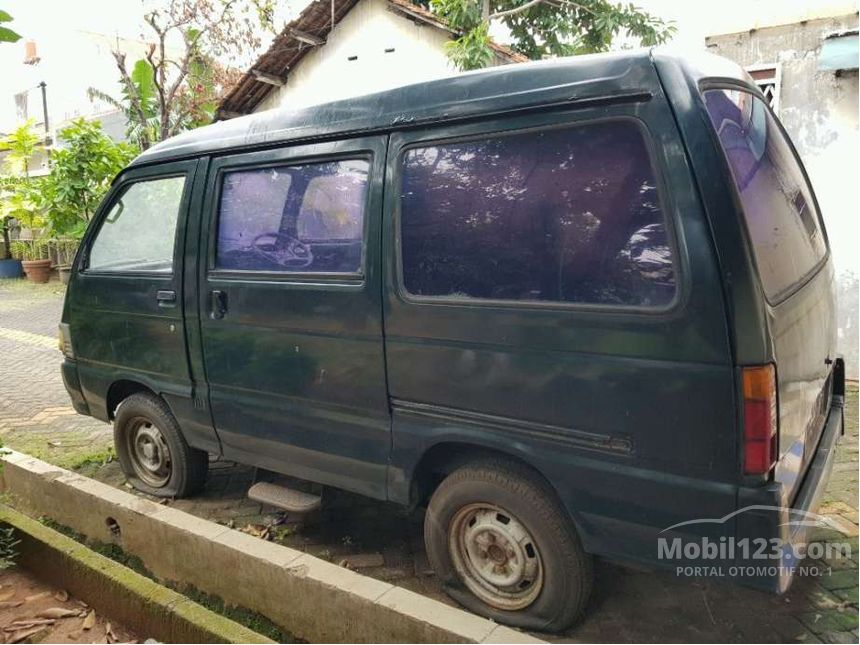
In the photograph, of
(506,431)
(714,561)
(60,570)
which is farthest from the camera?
(60,570)

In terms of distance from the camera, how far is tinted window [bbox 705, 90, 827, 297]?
2248 millimetres

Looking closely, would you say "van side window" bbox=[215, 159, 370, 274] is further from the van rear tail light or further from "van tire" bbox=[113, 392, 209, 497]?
the van rear tail light

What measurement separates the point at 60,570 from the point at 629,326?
3064 millimetres

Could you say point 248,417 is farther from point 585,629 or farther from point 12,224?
point 12,224

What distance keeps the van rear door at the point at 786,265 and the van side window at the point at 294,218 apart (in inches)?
60.1

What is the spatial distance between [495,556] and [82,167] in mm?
11753

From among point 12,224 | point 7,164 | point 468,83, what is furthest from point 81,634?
point 12,224

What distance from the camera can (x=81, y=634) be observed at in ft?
10.2

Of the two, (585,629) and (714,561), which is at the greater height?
(714,561)

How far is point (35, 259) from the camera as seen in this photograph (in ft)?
59.3

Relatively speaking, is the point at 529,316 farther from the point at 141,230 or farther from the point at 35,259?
the point at 35,259

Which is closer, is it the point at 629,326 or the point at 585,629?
the point at 629,326

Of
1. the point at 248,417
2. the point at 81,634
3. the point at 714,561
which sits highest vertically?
the point at 248,417

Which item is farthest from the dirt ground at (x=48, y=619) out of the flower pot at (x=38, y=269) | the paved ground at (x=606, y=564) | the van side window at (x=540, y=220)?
the flower pot at (x=38, y=269)
